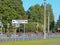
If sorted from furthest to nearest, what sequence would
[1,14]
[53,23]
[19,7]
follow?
[53,23], [19,7], [1,14]

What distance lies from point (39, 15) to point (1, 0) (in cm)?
4085

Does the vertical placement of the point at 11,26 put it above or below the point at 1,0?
below

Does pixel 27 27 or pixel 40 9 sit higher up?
pixel 40 9

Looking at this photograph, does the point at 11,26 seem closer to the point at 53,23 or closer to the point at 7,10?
the point at 7,10

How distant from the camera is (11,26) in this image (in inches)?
3100

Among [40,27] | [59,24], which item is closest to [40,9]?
[59,24]

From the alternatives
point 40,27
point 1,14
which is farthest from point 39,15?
point 1,14

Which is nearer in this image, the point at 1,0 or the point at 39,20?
the point at 1,0

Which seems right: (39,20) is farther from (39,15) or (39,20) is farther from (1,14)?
(1,14)

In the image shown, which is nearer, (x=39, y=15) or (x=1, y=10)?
(x=1, y=10)

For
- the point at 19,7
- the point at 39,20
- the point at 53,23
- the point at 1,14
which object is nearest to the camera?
the point at 1,14

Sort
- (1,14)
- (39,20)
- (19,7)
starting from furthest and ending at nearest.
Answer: (39,20), (19,7), (1,14)

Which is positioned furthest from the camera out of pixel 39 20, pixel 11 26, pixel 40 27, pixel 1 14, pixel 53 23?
pixel 53 23

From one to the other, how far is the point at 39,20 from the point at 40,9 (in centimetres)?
621
